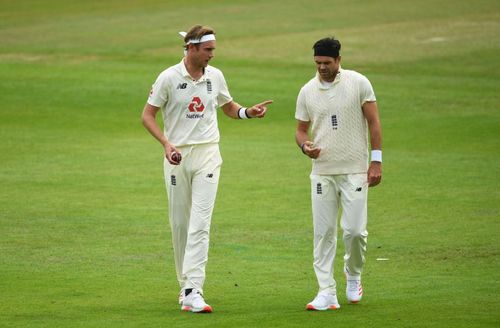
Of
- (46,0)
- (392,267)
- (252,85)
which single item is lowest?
(392,267)

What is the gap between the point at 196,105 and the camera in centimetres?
1112

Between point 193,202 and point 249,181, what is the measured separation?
8.42 meters

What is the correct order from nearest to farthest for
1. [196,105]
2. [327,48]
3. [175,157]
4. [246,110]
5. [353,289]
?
1. [327,48]
2. [175,157]
3. [353,289]
4. [196,105]
5. [246,110]

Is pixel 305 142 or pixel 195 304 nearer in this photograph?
pixel 195 304

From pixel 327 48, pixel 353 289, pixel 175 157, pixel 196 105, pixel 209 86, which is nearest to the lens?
pixel 327 48

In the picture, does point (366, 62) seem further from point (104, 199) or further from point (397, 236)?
point (397, 236)

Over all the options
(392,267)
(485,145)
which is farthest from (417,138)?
(392,267)

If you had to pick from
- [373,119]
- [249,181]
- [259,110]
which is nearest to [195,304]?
[259,110]

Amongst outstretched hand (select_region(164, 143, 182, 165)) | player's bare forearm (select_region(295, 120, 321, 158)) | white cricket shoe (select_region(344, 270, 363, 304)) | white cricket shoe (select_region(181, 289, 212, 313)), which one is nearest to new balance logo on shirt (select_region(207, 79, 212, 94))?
outstretched hand (select_region(164, 143, 182, 165))

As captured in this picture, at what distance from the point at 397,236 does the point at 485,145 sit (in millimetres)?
8542

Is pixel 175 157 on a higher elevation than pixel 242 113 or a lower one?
lower

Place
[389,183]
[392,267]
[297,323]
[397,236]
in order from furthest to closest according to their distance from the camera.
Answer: [389,183], [397,236], [392,267], [297,323]

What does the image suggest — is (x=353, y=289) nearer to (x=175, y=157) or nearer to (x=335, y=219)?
(x=335, y=219)

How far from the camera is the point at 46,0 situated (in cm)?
5428
